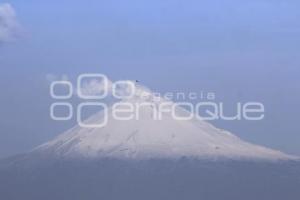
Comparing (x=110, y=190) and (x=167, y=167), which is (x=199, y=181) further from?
(x=110, y=190)

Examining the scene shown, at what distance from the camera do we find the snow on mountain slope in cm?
664

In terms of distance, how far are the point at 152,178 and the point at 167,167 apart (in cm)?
19

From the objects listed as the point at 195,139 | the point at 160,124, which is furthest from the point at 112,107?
the point at 195,139

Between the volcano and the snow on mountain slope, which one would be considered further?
the volcano

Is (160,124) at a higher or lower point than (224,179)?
higher

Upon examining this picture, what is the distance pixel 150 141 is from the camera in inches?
279

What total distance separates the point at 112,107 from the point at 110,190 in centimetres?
86

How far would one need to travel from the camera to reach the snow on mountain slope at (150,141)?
6637 mm

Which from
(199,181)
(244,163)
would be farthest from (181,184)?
(244,163)

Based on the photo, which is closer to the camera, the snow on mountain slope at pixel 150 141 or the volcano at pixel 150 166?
the snow on mountain slope at pixel 150 141

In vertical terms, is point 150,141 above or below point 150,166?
above

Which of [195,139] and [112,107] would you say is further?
[195,139]

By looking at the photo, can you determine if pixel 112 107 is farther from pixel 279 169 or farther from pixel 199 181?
pixel 279 169

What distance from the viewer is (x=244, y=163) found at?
690cm
